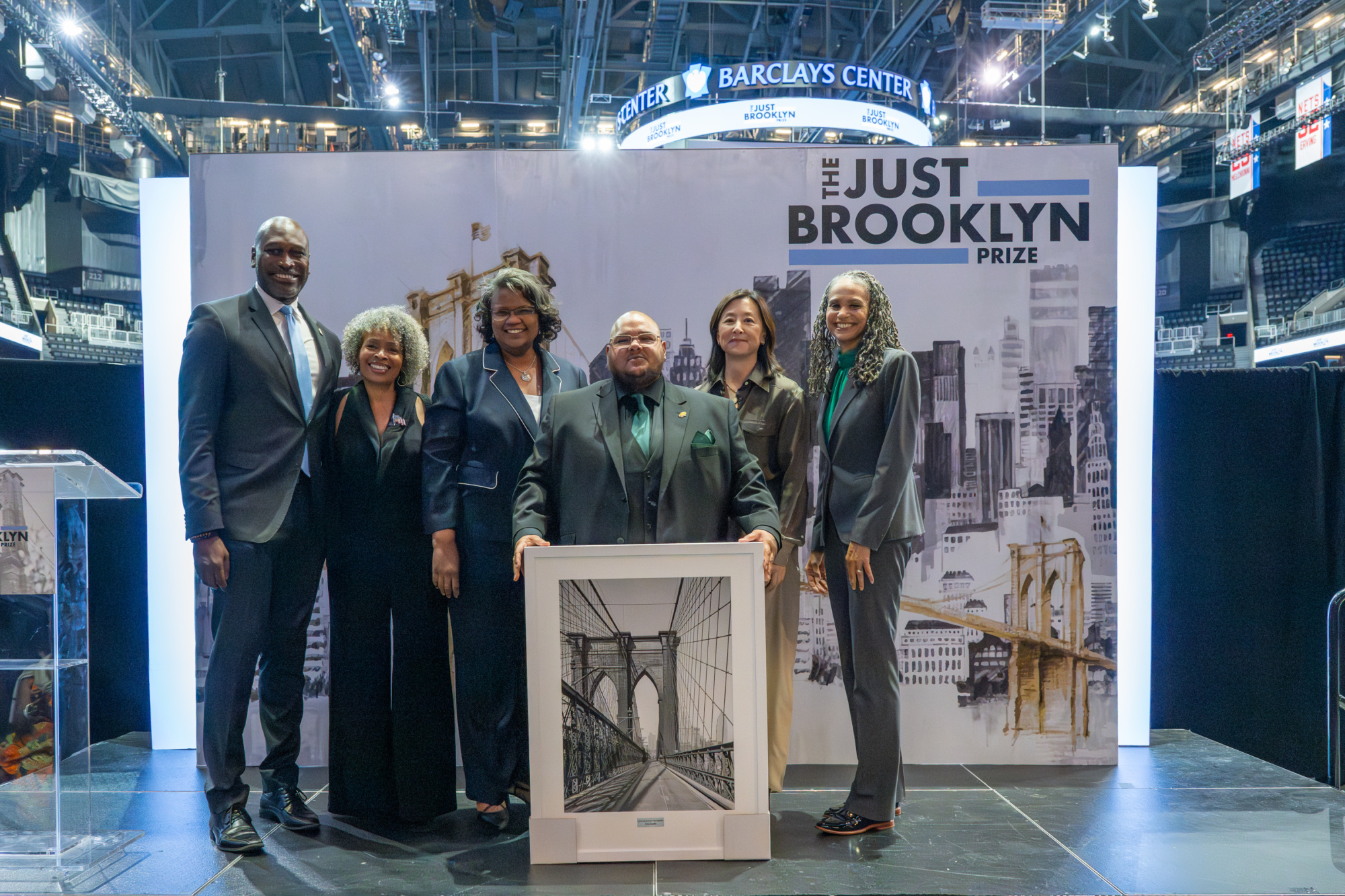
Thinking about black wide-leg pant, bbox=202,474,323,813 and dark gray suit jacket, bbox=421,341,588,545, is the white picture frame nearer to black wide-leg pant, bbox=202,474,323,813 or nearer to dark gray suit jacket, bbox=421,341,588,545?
dark gray suit jacket, bbox=421,341,588,545

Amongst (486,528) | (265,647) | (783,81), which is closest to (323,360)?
(486,528)

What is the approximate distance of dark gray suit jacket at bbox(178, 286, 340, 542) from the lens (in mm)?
2865

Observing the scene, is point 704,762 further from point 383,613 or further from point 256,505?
point 256,505

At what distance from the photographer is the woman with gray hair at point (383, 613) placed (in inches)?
120

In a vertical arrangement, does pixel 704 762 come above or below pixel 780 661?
below

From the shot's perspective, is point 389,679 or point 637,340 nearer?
point 637,340

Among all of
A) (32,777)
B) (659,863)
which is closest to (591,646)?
(659,863)

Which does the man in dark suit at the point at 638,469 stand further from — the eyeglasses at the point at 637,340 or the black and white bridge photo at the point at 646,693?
the black and white bridge photo at the point at 646,693

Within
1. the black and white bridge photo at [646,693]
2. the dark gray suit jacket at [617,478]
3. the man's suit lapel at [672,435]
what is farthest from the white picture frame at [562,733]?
the man's suit lapel at [672,435]

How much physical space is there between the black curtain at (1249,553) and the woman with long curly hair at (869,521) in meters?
2.20

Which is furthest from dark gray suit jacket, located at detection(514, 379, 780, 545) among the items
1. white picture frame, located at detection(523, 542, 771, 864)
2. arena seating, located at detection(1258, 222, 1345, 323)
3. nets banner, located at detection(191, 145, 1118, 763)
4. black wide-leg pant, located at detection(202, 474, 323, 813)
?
arena seating, located at detection(1258, 222, 1345, 323)

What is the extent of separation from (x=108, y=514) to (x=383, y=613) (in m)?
2.31

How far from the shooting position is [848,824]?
3.01 metres

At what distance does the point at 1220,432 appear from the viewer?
14.6ft
